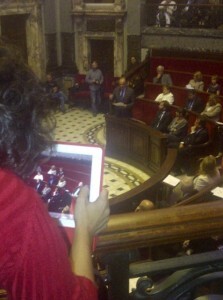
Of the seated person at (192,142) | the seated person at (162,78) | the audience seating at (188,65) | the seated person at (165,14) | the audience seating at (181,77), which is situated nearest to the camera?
the seated person at (192,142)

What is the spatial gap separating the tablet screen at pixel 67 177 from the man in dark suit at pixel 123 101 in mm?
9057

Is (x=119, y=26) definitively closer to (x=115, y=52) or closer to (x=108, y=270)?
(x=115, y=52)

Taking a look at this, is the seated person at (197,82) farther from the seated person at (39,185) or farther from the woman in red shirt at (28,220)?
the woman in red shirt at (28,220)

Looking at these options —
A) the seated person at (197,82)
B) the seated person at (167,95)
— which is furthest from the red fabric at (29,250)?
the seated person at (197,82)

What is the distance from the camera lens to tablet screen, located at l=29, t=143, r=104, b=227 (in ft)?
4.20

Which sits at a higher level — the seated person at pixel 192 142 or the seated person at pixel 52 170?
the seated person at pixel 52 170

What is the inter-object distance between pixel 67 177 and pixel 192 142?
724 cm

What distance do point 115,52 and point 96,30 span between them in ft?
3.43

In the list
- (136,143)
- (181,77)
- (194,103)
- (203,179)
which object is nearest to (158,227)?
(203,179)

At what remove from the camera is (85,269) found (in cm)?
103

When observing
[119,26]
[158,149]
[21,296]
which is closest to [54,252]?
[21,296]

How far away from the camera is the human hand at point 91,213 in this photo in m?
1.16

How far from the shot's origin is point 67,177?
1329 mm

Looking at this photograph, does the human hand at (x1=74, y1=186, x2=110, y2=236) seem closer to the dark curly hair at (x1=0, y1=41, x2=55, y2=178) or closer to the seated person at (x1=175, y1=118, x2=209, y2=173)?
the dark curly hair at (x1=0, y1=41, x2=55, y2=178)
